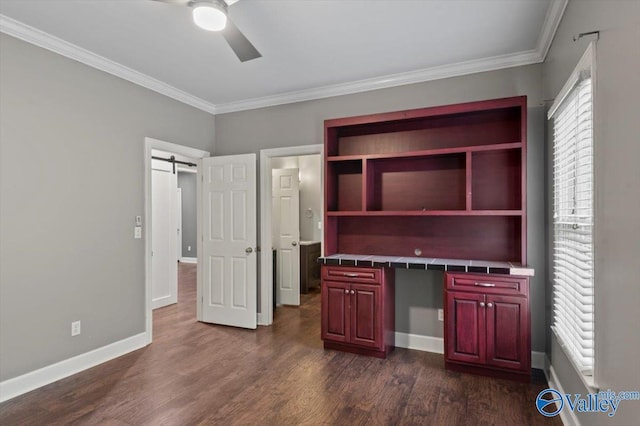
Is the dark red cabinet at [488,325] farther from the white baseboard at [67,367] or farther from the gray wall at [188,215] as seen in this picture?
the gray wall at [188,215]

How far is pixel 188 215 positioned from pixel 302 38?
813 cm

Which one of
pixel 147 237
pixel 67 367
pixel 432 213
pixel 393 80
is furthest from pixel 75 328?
pixel 393 80

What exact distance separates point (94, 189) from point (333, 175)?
236cm

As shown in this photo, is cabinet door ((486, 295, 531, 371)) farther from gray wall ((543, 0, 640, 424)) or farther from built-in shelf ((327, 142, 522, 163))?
built-in shelf ((327, 142, 522, 163))

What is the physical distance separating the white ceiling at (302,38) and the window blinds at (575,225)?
87 centimetres

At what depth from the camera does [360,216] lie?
3.86 m

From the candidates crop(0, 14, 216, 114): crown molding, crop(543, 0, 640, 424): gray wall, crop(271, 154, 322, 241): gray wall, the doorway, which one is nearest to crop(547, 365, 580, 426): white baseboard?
crop(543, 0, 640, 424): gray wall

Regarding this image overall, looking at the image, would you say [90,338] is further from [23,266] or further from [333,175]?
[333,175]

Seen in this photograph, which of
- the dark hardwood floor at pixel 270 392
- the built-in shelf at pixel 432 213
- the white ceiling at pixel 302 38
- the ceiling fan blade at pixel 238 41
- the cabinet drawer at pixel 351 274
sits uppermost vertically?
the white ceiling at pixel 302 38

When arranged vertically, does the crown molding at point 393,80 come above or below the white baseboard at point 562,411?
above

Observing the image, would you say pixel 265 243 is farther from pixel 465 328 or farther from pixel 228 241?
pixel 465 328

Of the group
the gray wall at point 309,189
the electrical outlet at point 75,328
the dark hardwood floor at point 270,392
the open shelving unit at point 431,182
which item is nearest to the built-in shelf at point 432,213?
the open shelving unit at point 431,182

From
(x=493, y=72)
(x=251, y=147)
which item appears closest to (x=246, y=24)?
(x=251, y=147)

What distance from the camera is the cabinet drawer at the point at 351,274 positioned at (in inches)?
131
